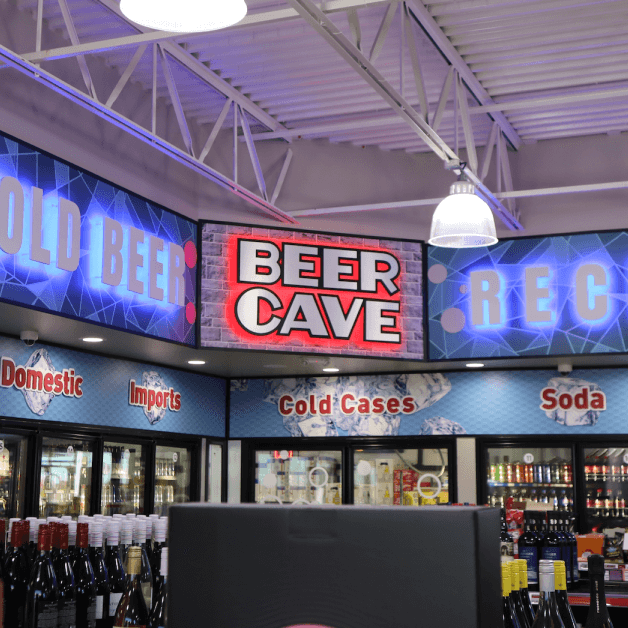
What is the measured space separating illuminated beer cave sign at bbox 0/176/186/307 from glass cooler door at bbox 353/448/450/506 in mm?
3593

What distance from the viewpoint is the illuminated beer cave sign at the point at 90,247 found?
6277mm

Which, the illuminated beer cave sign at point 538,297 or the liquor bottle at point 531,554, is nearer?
the liquor bottle at point 531,554

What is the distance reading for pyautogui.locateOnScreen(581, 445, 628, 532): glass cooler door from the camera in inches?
379

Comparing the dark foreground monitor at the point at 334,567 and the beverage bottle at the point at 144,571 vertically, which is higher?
the dark foreground monitor at the point at 334,567

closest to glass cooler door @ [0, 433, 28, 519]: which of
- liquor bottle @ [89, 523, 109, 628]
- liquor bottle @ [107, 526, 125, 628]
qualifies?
liquor bottle @ [107, 526, 125, 628]

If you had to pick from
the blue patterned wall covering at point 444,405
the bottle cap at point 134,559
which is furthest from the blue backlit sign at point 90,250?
the bottle cap at point 134,559

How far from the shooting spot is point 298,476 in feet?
35.2

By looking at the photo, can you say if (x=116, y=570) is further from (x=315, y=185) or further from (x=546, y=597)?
(x=315, y=185)

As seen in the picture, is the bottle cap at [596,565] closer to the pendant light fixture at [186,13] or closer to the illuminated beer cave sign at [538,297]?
the pendant light fixture at [186,13]

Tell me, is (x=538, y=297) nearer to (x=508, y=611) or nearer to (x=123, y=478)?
(x=123, y=478)

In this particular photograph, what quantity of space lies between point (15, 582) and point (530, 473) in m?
8.14

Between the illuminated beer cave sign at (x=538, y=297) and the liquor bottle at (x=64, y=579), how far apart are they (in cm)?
724

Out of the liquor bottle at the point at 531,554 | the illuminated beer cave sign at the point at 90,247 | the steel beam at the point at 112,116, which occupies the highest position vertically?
the steel beam at the point at 112,116

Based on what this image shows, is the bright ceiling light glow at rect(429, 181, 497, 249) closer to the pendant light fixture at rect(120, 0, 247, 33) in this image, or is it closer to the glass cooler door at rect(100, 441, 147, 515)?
the pendant light fixture at rect(120, 0, 247, 33)
